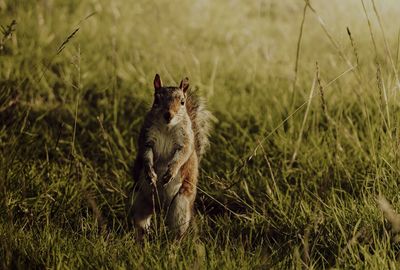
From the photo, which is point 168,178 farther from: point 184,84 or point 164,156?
point 184,84

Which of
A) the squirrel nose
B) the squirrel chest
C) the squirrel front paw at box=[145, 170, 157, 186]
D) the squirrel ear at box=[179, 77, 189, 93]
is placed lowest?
the squirrel front paw at box=[145, 170, 157, 186]

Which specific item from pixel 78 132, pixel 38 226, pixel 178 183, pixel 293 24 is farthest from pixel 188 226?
pixel 293 24

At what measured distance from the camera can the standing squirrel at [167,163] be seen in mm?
Result: 3164

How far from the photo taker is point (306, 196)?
3.53 meters

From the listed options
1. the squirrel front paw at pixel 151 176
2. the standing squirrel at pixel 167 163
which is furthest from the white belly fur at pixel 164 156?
the squirrel front paw at pixel 151 176

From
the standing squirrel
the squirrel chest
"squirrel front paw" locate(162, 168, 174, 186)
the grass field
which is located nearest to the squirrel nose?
the standing squirrel

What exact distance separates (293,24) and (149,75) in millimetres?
3222

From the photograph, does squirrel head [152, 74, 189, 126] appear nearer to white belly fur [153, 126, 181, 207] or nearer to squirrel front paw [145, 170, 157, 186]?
white belly fur [153, 126, 181, 207]

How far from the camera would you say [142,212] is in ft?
10.6

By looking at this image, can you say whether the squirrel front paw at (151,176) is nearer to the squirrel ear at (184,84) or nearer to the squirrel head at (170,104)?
the squirrel head at (170,104)

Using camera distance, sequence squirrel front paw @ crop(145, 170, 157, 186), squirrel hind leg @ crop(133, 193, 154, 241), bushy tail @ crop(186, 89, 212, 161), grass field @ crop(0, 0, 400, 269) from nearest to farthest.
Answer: grass field @ crop(0, 0, 400, 269) → squirrel front paw @ crop(145, 170, 157, 186) → squirrel hind leg @ crop(133, 193, 154, 241) → bushy tail @ crop(186, 89, 212, 161)

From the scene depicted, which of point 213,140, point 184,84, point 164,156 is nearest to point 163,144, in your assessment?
point 164,156

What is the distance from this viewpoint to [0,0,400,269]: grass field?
2.85 m

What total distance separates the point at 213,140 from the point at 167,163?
1163 mm
